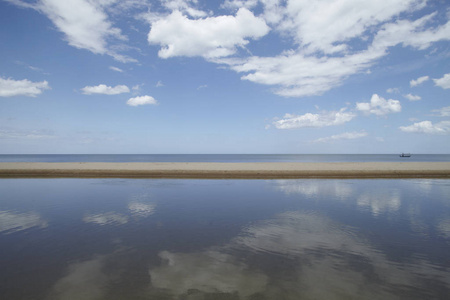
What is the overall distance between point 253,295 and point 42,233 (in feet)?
32.6

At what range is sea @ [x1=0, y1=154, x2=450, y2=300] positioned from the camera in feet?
19.6

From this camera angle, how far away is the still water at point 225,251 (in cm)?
599

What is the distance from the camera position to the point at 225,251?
8.25 meters

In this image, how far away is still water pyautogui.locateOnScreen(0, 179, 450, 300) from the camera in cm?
599

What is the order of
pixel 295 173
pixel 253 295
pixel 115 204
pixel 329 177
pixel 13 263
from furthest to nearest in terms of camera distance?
1. pixel 295 173
2. pixel 329 177
3. pixel 115 204
4. pixel 13 263
5. pixel 253 295

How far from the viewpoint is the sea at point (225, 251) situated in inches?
235

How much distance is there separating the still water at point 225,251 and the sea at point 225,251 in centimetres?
4

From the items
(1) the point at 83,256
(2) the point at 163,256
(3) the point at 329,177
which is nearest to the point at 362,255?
(2) the point at 163,256

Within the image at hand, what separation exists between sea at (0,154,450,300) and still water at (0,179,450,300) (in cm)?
4

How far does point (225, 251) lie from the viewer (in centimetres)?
825

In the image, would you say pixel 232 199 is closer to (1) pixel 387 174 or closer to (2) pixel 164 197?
(2) pixel 164 197

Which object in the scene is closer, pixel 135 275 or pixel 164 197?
pixel 135 275

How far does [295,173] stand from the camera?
3325 cm

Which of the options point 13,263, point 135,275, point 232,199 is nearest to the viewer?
point 135,275
